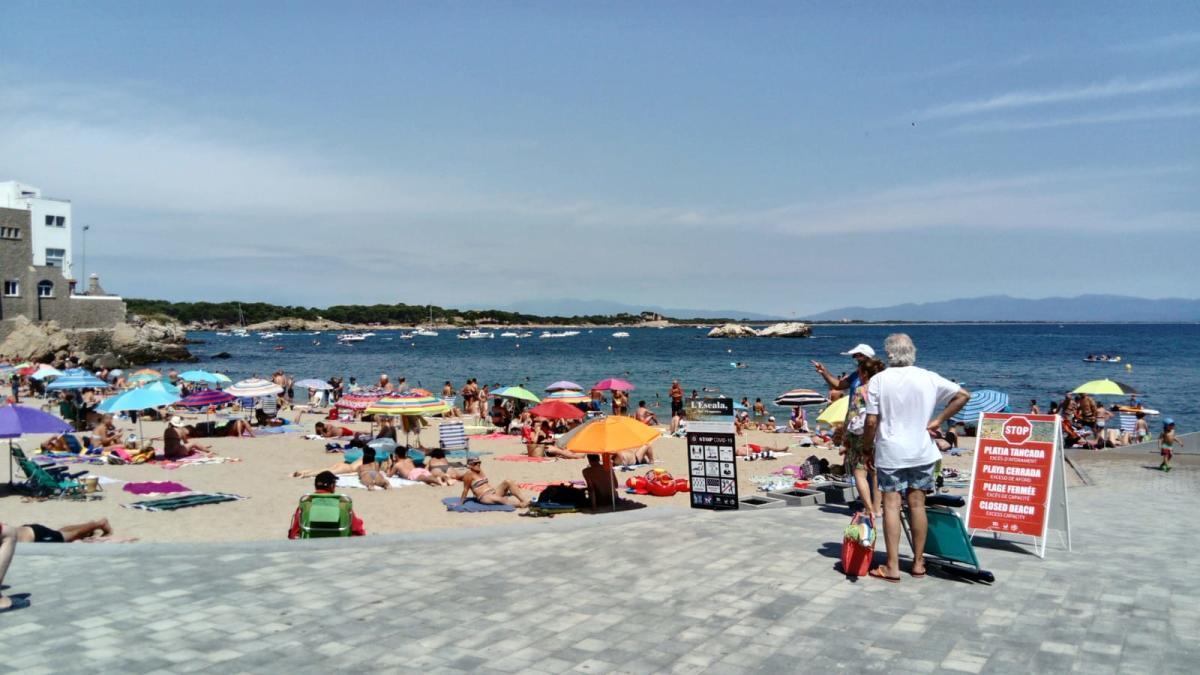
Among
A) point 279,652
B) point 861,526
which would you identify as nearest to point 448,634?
point 279,652

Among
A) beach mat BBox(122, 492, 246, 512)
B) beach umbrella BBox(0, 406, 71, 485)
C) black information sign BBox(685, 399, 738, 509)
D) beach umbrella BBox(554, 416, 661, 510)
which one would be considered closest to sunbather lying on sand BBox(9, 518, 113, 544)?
beach mat BBox(122, 492, 246, 512)

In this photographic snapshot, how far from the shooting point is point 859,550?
6.59 metres

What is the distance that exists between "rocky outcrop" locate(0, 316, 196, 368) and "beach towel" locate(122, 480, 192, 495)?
38.4 meters

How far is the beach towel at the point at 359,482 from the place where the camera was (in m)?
14.0

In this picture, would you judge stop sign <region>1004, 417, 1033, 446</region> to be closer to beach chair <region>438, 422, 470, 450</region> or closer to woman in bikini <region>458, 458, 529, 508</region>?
woman in bikini <region>458, 458, 529, 508</region>

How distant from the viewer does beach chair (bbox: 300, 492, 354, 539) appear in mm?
8727

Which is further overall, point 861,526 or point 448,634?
point 861,526

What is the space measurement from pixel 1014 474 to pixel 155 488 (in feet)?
39.9

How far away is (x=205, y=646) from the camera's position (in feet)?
17.5

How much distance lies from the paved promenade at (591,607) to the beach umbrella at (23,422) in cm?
495

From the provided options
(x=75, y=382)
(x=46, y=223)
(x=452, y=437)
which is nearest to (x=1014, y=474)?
(x=452, y=437)

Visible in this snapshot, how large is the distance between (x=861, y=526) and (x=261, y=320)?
197896 mm

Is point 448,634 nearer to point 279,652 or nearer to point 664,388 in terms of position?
point 279,652

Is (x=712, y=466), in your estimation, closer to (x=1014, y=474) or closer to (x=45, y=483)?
(x=1014, y=474)
